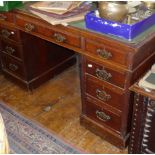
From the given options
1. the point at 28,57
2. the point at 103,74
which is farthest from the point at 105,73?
the point at 28,57

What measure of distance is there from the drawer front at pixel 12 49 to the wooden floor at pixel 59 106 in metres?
0.35

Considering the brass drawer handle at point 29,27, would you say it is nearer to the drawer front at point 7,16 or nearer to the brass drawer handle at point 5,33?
the drawer front at point 7,16

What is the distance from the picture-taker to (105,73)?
1.76m

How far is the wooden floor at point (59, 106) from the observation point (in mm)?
2061

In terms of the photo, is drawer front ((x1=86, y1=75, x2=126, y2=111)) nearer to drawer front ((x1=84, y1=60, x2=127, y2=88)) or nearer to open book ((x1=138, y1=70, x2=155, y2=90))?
drawer front ((x1=84, y1=60, x2=127, y2=88))

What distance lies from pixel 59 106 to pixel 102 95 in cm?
64

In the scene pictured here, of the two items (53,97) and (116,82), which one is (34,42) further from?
(116,82)

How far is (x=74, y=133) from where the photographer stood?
84.0 inches

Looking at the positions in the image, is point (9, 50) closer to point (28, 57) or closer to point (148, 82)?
point (28, 57)

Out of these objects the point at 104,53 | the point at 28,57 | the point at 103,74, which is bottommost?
the point at 28,57

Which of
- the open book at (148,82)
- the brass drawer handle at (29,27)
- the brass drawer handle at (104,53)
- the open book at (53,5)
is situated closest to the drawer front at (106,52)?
the brass drawer handle at (104,53)

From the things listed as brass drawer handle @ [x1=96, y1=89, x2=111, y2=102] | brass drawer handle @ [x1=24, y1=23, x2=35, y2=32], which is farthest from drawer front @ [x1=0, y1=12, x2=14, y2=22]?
brass drawer handle @ [x1=96, y1=89, x2=111, y2=102]

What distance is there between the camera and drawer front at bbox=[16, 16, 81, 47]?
181cm

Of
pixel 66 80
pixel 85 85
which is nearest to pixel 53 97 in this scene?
pixel 66 80
